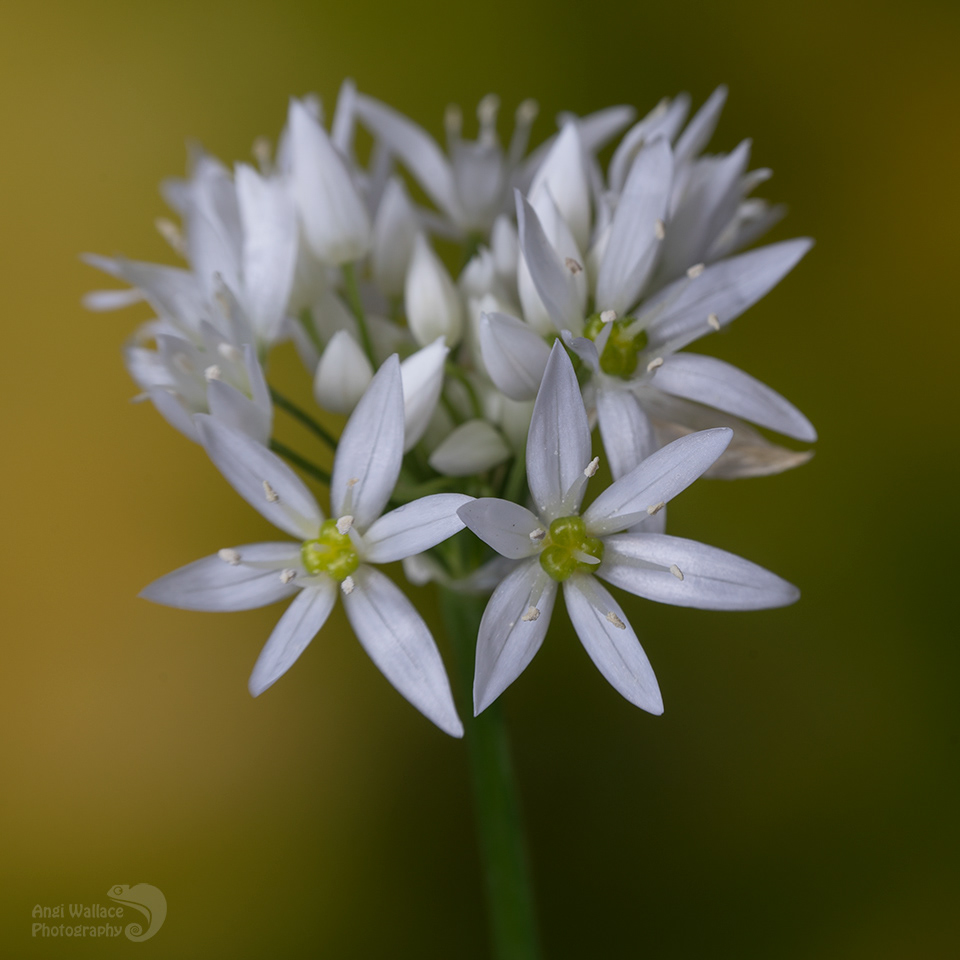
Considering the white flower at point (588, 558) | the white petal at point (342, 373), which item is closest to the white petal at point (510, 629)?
the white flower at point (588, 558)

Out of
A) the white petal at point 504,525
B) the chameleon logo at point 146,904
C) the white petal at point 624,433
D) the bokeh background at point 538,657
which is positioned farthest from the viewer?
the bokeh background at point 538,657

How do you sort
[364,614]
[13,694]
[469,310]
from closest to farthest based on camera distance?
[364,614], [469,310], [13,694]

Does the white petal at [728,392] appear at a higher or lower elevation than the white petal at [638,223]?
lower

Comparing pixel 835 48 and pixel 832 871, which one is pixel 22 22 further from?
pixel 832 871

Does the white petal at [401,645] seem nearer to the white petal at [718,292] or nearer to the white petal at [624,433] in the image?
the white petal at [624,433]

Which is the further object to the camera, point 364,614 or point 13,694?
point 13,694

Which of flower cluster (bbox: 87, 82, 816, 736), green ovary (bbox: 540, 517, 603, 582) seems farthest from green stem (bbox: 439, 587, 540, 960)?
green ovary (bbox: 540, 517, 603, 582)

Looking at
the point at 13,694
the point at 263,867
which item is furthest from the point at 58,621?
the point at 263,867
